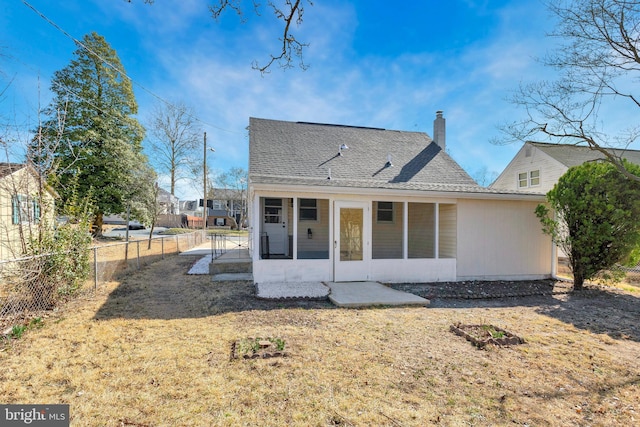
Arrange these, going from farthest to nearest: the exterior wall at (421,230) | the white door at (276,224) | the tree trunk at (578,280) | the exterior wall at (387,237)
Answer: the exterior wall at (387,237)
the white door at (276,224)
the exterior wall at (421,230)
the tree trunk at (578,280)

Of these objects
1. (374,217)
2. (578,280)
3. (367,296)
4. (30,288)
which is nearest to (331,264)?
(367,296)

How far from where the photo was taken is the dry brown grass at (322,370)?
8.71 feet

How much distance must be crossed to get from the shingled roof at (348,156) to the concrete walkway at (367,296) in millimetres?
3567

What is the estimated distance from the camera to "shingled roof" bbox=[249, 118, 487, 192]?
405 inches

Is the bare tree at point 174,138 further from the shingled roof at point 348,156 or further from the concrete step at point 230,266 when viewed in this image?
the concrete step at point 230,266

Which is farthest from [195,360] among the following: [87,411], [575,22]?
[575,22]

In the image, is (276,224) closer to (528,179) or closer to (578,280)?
(578,280)

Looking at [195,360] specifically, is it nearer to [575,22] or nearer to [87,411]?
[87,411]

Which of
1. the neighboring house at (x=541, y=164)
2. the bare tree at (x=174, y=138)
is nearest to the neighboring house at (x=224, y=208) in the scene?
the bare tree at (x=174, y=138)

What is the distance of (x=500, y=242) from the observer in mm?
8984

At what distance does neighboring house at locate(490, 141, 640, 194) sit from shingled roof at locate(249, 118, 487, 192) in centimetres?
719

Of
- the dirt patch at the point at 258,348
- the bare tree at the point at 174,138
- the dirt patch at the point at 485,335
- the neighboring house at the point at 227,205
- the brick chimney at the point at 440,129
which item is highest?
the bare tree at the point at 174,138

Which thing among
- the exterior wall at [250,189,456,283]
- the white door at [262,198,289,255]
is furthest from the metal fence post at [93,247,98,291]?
the white door at [262,198,289,255]

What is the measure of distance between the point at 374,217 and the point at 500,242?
4.01 metres
